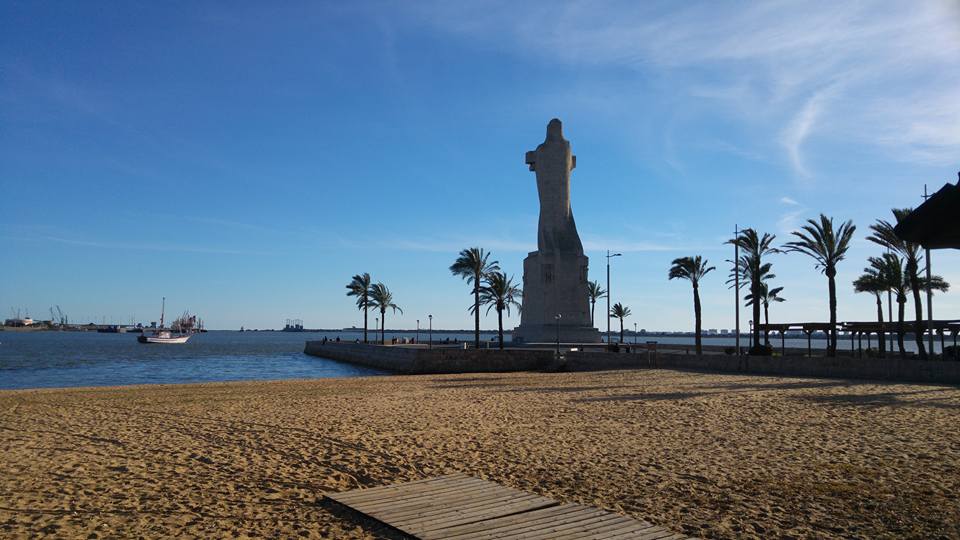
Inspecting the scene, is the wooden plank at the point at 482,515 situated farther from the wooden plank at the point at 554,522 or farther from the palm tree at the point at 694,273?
the palm tree at the point at 694,273

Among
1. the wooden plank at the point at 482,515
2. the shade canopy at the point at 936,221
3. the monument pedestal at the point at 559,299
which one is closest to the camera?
the shade canopy at the point at 936,221

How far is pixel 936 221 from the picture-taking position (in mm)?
4910

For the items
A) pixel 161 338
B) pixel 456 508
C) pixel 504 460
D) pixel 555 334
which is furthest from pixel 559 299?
pixel 161 338

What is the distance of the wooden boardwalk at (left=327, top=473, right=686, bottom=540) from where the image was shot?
588cm

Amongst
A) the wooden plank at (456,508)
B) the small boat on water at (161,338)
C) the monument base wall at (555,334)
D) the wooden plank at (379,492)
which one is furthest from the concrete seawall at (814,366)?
the small boat on water at (161,338)

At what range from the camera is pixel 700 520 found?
6.45 metres

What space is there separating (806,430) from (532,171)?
48755mm

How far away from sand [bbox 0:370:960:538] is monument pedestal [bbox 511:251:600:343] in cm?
3660

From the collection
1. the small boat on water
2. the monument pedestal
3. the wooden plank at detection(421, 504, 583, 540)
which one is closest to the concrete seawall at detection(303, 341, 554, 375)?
the monument pedestal

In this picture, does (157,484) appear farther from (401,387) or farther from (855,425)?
(401,387)

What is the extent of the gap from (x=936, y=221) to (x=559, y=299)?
1978 inches

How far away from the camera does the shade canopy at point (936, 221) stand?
4781 mm

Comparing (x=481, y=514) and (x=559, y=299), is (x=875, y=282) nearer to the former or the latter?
(x=559, y=299)

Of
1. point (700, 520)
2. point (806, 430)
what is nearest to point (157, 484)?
point (700, 520)
